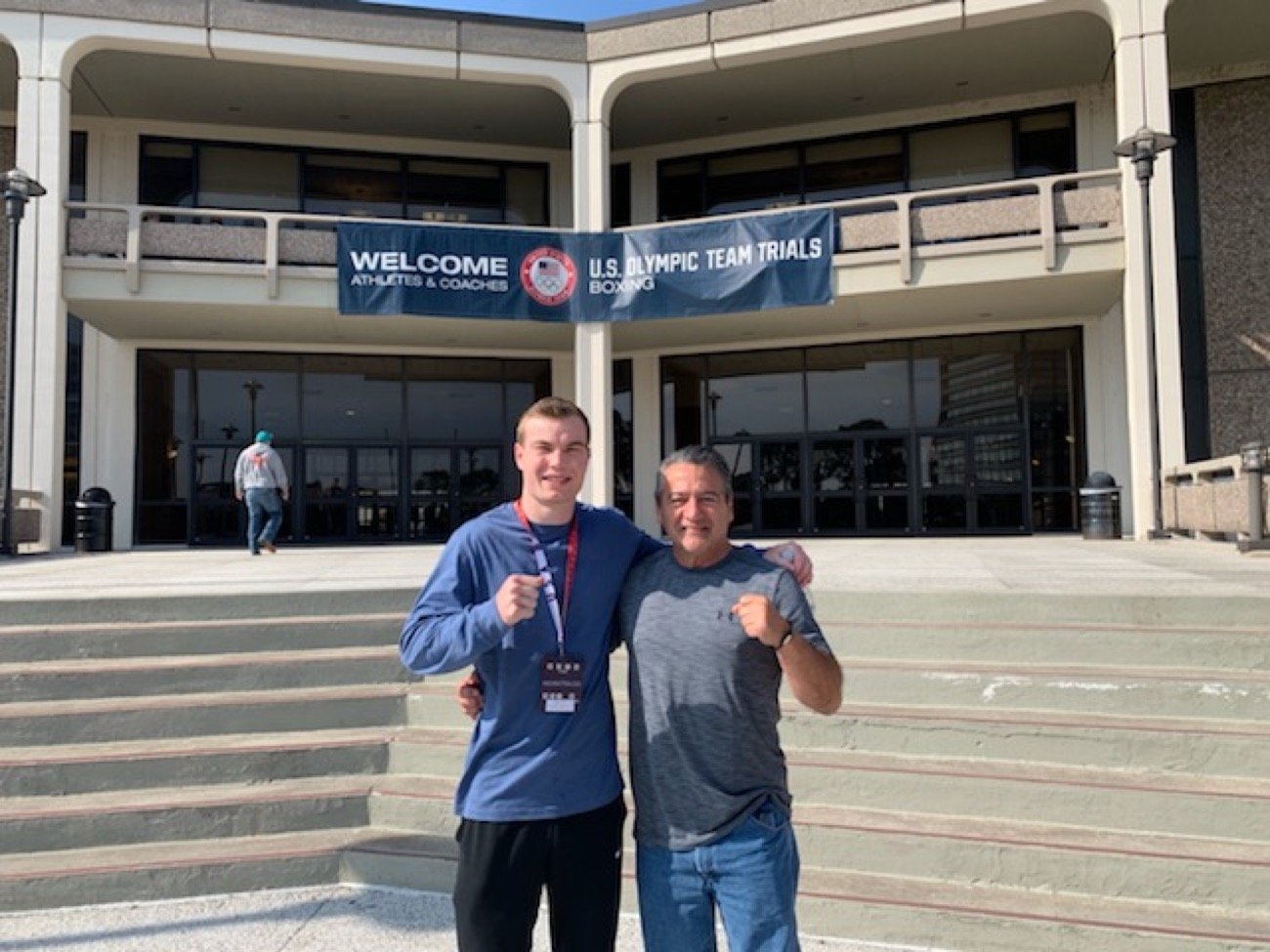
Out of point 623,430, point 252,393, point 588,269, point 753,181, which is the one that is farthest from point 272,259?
point 753,181

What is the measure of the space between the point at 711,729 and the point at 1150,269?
44.0 ft

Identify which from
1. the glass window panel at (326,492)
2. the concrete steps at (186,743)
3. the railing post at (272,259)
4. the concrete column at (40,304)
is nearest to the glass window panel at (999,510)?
the glass window panel at (326,492)

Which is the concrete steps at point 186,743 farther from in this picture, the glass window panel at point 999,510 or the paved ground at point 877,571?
the glass window panel at point 999,510

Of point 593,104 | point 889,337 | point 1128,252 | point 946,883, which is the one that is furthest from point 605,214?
point 946,883

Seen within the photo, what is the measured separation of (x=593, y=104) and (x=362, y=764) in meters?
13.9

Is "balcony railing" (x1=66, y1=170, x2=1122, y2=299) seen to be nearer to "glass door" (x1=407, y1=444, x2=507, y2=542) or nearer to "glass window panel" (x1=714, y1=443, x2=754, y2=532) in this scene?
"glass door" (x1=407, y1=444, x2=507, y2=542)

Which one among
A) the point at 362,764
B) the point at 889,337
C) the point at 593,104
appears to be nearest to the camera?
the point at 362,764

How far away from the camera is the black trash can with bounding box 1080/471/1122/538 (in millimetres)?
13500

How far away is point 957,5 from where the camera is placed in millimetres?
13945

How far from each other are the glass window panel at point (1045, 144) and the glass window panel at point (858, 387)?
4.15 meters

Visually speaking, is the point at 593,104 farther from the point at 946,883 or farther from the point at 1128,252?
the point at 946,883

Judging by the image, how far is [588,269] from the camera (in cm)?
1555

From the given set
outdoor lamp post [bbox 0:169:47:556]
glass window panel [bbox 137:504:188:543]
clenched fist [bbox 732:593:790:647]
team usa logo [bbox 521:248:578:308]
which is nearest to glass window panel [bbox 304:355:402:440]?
glass window panel [bbox 137:504:188:543]

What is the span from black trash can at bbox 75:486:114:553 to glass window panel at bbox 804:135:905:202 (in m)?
14.3
